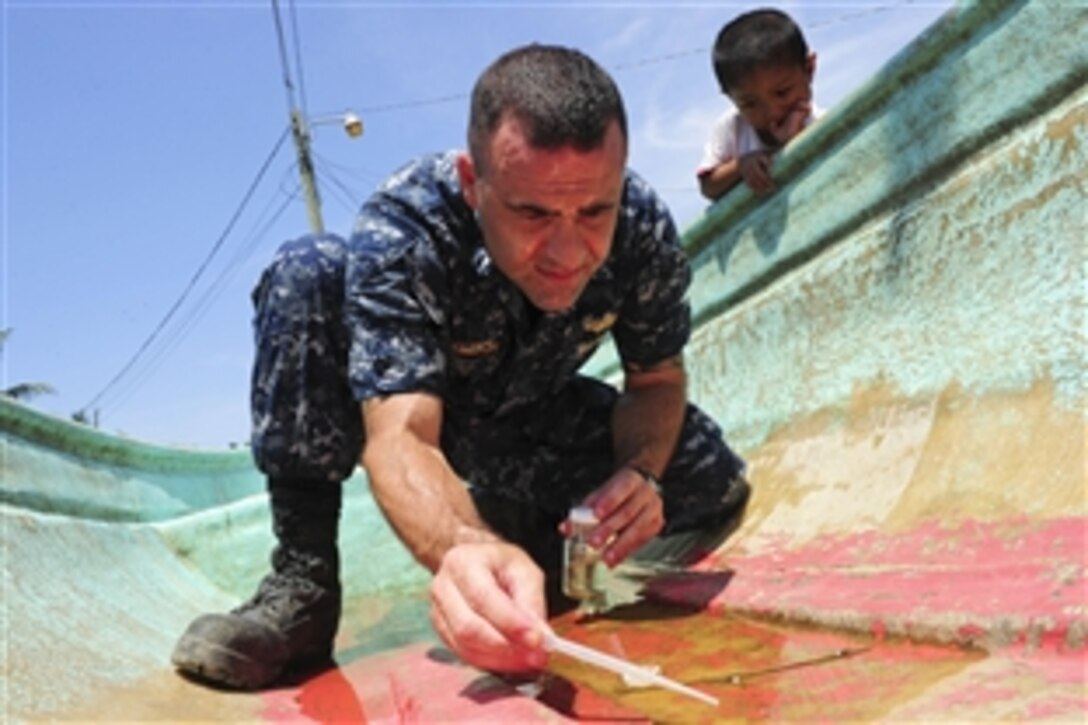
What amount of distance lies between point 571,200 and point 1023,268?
769mm

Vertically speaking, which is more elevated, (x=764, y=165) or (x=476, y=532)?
(x=764, y=165)

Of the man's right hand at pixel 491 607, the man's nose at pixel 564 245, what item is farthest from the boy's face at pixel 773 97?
the man's right hand at pixel 491 607

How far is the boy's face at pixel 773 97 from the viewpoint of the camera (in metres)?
2.77

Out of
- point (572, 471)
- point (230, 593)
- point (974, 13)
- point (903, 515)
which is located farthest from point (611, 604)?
point (230, 593)

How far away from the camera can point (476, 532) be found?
111 cm

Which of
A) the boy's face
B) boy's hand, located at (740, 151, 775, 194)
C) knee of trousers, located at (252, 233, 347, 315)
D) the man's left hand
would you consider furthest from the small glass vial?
the boy's face

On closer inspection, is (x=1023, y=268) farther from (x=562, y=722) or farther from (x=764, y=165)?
(x=562, y=722)

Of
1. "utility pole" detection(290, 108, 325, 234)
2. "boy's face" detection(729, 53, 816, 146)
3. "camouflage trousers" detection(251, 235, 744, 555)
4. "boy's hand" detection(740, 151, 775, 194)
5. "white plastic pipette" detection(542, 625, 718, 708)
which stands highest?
"utility pole" detection(290, 108, 325, 234)

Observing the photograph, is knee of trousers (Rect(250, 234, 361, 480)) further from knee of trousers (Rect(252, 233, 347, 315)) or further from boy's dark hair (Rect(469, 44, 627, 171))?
boy's dark hair (Rect(469, 44, 627, 171))

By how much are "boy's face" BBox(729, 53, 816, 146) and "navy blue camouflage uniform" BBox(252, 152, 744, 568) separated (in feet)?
4.21

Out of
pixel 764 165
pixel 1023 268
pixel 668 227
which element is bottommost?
pixel 1023 268

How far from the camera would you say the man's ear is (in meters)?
1.38

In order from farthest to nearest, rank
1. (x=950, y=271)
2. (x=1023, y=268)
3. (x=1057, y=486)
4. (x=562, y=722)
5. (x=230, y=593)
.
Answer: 1. (x=230, y=593)
2. (x=950, y=271)
3. (x=1023, y=268)
4. (x=1057, y=486)
5. (x=562, y=722)

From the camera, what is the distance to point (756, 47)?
2.77m
